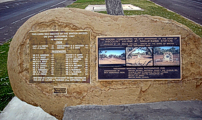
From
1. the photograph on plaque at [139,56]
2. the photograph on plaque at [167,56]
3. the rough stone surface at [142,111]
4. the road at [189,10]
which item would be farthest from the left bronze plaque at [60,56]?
the road at [189,10]

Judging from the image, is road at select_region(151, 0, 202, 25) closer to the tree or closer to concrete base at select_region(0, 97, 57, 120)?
the tree

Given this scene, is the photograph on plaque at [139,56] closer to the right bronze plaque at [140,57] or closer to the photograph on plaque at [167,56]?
the right bronze plaque at [140,57]

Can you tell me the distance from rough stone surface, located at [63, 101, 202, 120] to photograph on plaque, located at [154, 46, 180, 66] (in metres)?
0.77

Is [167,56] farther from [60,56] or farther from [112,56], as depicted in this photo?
[60,56]

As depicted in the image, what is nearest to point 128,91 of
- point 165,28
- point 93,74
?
point 93,74

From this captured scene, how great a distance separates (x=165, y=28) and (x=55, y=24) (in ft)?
6.98

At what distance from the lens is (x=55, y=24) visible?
11.2 ft

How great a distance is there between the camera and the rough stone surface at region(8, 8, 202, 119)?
3.36 m

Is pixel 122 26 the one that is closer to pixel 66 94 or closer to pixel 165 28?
pixel 165 28

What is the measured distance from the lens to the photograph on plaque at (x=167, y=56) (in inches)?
130

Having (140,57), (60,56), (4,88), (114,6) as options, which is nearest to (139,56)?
(140,57)

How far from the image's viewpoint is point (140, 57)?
10.8 feet

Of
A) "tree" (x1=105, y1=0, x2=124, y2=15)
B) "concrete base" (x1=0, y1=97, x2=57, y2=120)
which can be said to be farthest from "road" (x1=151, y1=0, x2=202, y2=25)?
"concrete base" (x1=0, y1=97, x2=57, y2=120)

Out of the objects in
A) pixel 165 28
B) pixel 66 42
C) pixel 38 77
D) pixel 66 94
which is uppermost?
pixel 165 28
